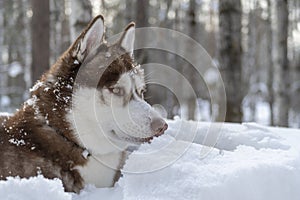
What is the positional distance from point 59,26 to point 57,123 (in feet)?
53.7

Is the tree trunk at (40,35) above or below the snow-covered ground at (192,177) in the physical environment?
above

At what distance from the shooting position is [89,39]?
2732 mm

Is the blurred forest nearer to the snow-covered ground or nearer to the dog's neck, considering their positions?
the dog's neck

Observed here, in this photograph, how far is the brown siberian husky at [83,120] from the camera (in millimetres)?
2451

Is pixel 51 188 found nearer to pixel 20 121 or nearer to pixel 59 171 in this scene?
pixel 59 171

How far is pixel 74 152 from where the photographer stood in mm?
2520

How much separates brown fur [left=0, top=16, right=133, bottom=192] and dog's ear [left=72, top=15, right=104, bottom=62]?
0.06 ft

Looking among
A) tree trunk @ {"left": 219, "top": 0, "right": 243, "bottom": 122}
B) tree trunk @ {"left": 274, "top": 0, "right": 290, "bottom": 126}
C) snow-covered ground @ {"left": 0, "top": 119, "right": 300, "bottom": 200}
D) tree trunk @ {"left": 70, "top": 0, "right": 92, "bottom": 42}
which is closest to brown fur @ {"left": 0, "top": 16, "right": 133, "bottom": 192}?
snow-covered ground @ {"left": 0, "top": 119, "right": 300, "bottom": 200}

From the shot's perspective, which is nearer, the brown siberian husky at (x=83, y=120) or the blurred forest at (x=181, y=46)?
the brown siberian husky at (x=83, y=120)

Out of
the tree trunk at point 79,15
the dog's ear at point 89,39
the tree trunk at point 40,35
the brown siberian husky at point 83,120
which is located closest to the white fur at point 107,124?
the brown siberian husky at point 83,120

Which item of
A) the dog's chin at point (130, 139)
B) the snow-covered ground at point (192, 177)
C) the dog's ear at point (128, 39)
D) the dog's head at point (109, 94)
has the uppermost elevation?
the dog's ear at point (128, 39)

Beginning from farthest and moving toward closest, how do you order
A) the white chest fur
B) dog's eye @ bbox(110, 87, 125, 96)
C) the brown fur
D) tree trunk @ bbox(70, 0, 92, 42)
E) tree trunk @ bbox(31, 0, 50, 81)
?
tree trunk @ bbox(31, 0, 50, 81) < tree trunk @ bbox(70, 0, 92, 42) < dog's eye @ bbox(110, 87, 125, 96) < the white chest fur < the brown fur

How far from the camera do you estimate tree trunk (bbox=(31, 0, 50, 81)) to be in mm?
8023

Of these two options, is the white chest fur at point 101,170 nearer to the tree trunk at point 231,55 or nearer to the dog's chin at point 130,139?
the dog's chin at point 130,139
